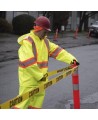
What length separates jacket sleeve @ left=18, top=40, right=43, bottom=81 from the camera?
562 cm

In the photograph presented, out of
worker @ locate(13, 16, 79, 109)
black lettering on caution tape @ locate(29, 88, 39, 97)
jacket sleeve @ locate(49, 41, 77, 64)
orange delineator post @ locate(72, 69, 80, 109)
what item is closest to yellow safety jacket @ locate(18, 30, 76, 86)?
worker @ locate(13, 16, 79, 109)

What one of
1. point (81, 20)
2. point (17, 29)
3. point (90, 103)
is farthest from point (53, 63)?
point (81, 20)

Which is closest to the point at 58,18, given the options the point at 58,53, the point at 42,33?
the point at 58,53

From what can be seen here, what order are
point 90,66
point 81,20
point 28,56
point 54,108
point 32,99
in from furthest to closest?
1. point 81,20
2. point 90,66
3. point 54,108
4. point 32,99
5. point 28,56

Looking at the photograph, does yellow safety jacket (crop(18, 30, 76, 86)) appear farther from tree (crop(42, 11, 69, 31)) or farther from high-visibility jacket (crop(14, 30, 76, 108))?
tree (crop(42, 11, 69, 31))

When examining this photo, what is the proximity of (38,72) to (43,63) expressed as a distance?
1.22 ft

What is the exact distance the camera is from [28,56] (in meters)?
5.62

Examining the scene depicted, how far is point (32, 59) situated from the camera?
564 cm

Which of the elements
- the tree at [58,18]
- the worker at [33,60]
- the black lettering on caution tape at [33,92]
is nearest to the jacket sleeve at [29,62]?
the worker at [33,60]

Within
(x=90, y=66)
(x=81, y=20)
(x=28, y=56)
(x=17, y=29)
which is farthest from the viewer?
(x=81, y=20)

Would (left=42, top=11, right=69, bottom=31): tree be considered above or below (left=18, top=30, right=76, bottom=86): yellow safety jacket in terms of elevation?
below

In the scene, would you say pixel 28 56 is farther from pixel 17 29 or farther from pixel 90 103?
pixel 17 29

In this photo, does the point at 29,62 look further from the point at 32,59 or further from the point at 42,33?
the point at 42,33

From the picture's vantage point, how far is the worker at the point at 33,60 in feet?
18.5
